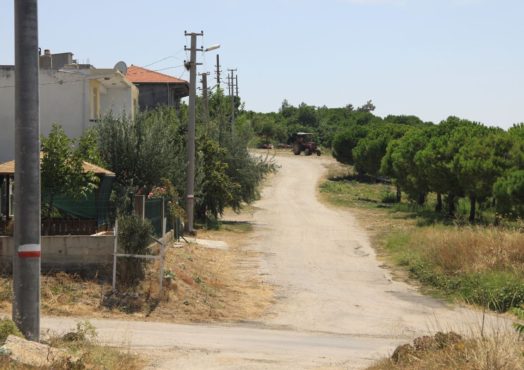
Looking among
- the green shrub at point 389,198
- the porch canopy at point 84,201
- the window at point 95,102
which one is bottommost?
the green shrub at point 389,198

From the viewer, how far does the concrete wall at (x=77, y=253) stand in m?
17.5

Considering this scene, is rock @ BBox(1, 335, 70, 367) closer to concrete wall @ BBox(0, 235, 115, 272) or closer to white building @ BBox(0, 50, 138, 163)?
concrete wall @ BBox(0, 235, 115, 272)

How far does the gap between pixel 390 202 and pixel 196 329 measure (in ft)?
156

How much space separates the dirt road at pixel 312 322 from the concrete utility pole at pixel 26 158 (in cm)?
230

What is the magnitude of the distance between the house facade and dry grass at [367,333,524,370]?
48.3m

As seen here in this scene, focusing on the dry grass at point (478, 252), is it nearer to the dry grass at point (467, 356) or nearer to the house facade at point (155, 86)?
the dry grass at point (467, 356)

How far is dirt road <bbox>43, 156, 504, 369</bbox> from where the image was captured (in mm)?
11953

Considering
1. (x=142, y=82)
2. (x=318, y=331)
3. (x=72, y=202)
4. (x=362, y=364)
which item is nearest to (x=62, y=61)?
(x=142, y=82)

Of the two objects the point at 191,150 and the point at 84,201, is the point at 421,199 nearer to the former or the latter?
the point at 191,150

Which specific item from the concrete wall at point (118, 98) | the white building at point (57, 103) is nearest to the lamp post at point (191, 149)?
the white building at point (57, 103)

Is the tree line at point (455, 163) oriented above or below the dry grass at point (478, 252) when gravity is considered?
above

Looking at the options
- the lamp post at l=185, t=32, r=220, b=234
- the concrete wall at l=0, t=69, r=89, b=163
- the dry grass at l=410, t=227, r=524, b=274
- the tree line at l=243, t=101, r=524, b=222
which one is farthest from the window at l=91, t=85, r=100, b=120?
the tree line at l=243, t=101, r=524, b=222

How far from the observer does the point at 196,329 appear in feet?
49.6

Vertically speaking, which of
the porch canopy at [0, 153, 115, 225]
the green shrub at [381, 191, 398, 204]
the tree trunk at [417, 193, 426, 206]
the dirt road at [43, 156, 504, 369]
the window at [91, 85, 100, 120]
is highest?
the window at [91, 85, 100, 120]
